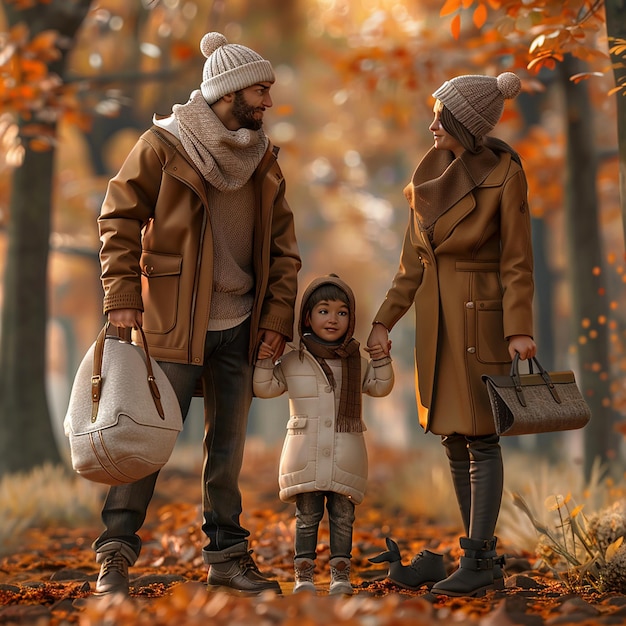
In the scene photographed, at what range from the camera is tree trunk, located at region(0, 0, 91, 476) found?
8539 mm

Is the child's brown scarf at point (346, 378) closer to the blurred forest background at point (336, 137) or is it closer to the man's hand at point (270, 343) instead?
the man's hand at point (270, 343)

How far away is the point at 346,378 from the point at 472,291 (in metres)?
0.74

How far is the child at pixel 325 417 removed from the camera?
431 cm

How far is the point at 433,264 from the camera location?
4492mm

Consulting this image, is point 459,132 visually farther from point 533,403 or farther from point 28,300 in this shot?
point 28,300

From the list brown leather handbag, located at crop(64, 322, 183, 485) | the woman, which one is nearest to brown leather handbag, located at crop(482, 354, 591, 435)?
the woman

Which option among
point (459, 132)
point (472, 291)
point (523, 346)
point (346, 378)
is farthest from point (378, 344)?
point (459, 132)

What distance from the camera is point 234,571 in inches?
177

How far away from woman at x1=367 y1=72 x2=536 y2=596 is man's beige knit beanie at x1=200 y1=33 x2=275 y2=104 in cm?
86

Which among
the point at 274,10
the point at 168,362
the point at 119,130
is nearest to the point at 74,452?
the point at 168,362

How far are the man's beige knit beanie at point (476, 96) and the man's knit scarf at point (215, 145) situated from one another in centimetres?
95

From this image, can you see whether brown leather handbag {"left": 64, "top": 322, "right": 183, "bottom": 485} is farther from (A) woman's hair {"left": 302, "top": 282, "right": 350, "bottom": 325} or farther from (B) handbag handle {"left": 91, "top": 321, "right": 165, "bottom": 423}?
(A) woman's hair {"left": 302, "top": 282, "right": 350, "bottom": 325}

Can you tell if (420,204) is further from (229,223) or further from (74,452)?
(74,452)

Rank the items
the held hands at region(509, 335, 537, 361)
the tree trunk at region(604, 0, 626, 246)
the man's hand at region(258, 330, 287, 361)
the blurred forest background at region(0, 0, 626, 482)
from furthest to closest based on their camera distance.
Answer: the blurred forest background at region(0, 0, 626, 482) < the tree trunk at region(604, 0, 626, 246) < the man's hand at region(258, 330, 287, 361) < the held hands at region(509, 335, 537, 361)
